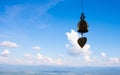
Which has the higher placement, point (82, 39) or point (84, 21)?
point (84, 21)

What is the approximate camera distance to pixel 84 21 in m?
5.97

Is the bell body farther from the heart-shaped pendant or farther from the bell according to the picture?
the heart-shaped pendant

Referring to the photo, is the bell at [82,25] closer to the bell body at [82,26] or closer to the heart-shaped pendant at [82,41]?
the bell body at [82,26]

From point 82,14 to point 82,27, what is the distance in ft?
1.07

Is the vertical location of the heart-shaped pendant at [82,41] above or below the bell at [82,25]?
below

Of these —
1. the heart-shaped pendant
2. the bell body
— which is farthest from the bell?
the heart-shaped pendant

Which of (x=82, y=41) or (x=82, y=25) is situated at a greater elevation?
(x=82, y=25)

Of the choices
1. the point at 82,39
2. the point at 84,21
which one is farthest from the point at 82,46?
the point at 84,21

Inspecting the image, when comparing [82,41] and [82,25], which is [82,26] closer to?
[82,25]

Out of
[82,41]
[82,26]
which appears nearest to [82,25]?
[82,26]

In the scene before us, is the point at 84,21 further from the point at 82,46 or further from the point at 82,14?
the point at 82,46

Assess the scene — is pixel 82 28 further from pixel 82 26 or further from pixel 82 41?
pixel 82 41

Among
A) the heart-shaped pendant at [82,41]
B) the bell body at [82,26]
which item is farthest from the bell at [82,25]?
the heart-shaped pendant at [82,41]

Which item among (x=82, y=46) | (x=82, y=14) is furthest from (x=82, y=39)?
(x=82, y=14)
